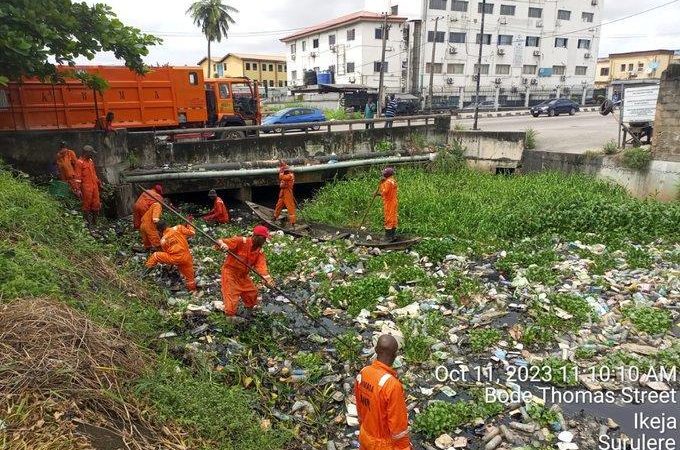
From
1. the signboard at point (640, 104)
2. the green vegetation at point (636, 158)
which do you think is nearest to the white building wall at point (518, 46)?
the signboard at point (640, 104)

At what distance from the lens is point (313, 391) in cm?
493

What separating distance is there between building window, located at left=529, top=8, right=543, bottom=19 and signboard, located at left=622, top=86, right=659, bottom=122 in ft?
120

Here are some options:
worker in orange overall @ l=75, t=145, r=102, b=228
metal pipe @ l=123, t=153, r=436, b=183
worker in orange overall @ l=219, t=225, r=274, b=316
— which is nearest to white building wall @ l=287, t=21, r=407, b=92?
metal pipe @ l=123, t=153, r=436, b=183

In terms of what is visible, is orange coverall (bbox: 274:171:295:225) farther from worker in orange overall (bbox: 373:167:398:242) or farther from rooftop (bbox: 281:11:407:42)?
rooftop (bbox: 281:11:407:42)

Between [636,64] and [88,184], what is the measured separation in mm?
65258

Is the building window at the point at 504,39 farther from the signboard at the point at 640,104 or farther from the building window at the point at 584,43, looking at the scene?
the signboard at the point at 640,104

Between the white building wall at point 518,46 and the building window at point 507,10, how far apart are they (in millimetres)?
242

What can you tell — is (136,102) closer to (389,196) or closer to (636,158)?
(389,196)

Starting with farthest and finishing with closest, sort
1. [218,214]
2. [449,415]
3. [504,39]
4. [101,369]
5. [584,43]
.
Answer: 1. [584,43]
2. [504,39]
3. [218,214]
4. [449,415]
5. [101,369]

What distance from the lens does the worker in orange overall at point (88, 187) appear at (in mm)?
8859

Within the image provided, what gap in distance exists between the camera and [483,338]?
5684 millimetres

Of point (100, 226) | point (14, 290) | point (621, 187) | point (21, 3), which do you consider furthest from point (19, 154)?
point (621, 187)

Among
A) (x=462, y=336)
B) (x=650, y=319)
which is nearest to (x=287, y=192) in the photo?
(x=462, y=336)

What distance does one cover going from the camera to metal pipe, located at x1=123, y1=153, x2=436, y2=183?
34.8ft
